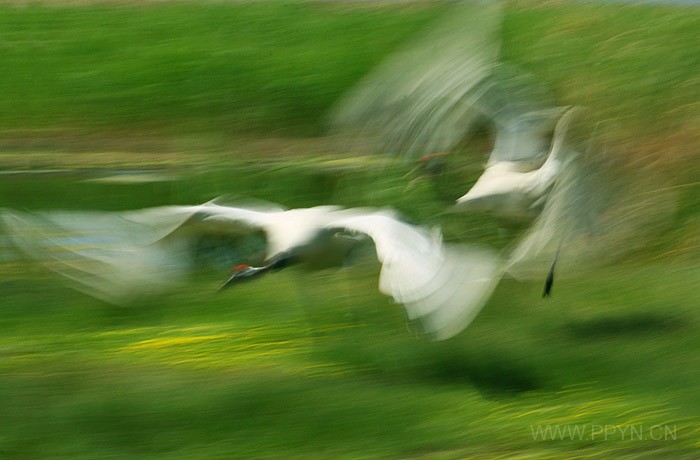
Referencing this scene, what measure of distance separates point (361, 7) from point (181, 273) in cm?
290

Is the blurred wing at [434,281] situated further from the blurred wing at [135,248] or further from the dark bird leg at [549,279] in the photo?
the blurred wing at [135,248]

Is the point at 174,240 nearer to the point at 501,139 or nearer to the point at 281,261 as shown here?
the point at 281,261

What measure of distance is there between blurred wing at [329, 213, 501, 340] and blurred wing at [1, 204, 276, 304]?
51cm

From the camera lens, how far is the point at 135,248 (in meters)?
2.71

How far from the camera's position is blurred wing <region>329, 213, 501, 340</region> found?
88.2 inches

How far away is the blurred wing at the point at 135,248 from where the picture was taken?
106 inches

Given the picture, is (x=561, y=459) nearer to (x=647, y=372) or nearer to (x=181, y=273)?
(x=647, y=372)

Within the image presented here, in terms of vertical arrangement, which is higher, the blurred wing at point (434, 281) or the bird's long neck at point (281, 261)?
the bird's long neck at point (281, 261)

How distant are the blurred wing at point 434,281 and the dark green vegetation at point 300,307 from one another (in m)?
0.17

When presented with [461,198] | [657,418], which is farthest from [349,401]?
[461,198]

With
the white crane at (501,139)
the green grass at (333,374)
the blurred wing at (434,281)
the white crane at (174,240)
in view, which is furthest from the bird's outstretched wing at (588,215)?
the blurred wing at (434,281)

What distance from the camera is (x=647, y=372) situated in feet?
8.33

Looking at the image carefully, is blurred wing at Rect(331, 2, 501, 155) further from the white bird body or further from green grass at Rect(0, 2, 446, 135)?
green grass at Rect(0, 2, 446, 135)

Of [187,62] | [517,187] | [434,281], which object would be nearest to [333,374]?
[434,281]
